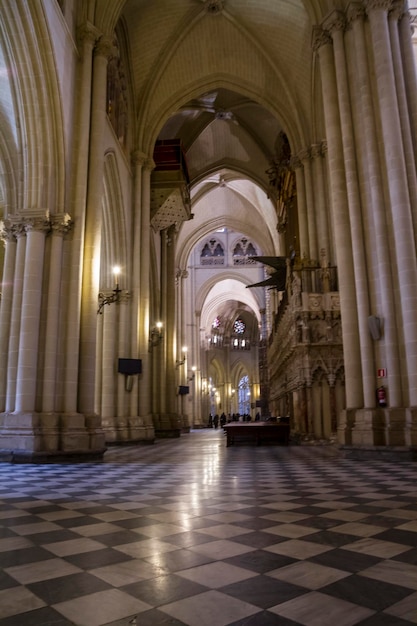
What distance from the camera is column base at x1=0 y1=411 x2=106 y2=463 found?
9148 mm

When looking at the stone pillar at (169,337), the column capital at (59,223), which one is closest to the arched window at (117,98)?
the column capital at (59,223)

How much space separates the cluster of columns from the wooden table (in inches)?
200

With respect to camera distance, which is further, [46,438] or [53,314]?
[53,314]

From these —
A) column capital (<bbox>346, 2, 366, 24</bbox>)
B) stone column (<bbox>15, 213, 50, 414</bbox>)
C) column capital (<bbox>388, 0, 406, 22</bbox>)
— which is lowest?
stone column (<bbox>15, 213, 50, 414</bbox>)

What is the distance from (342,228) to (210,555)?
30.6 ft

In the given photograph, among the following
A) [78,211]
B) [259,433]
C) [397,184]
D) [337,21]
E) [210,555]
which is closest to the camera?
[210,555]

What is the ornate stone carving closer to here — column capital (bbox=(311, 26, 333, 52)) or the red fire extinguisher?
column capital (bbox=(311, 26, 333, 52))

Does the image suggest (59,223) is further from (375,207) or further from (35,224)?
(375,207)

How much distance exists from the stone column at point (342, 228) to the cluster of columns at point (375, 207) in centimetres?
2

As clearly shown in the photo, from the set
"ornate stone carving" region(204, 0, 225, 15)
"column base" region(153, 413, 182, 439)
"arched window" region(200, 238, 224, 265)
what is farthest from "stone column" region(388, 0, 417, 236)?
"arched window" region(200, 238, 224, 265)

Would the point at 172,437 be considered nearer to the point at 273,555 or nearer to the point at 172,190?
the point at 172,190

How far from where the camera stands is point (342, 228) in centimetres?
1092

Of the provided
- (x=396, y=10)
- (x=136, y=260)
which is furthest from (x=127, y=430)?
(x=396, y=10)

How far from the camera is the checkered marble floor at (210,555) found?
1.93m
